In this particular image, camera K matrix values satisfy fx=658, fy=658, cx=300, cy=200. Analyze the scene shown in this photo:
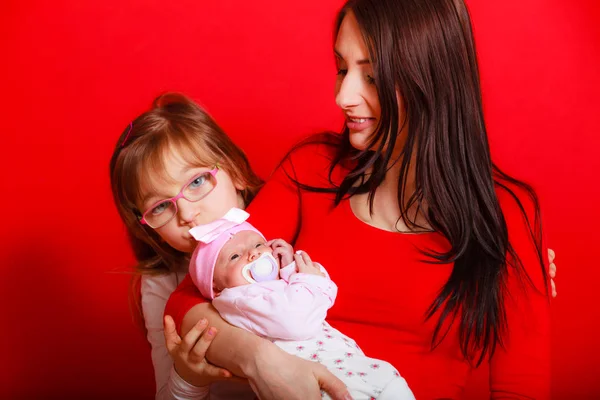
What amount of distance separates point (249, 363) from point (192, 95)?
1.58 metres

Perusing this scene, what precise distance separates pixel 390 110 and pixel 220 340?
2.42 feet

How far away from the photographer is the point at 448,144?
69.4 inches

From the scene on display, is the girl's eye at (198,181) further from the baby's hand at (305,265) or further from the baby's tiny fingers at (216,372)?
the baby's tiny fingers at (216,372)

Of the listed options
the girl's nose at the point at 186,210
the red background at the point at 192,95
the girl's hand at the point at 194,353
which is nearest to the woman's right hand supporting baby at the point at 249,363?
the girl's hand at the point at 194,353

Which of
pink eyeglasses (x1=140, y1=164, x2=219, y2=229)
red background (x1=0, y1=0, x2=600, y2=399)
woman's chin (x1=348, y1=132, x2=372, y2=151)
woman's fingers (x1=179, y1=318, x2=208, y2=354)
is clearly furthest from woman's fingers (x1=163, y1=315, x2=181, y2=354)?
red background (x1=0, y1=0, x2=600, y2=399)

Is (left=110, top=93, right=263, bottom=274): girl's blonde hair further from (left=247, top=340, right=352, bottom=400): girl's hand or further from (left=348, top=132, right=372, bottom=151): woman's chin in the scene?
(left=247, top=340, right=352, bottom=400): girl's hand

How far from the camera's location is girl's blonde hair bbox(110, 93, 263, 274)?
2.12m

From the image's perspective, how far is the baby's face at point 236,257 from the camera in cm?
175

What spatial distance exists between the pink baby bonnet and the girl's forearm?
73 mm

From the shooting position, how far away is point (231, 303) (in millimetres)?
1692

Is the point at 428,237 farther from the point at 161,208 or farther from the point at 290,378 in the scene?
the point at 161,208

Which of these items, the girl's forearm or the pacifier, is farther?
the pacifier

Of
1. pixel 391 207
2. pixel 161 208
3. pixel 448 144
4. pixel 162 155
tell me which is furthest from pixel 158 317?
pixel 448 144

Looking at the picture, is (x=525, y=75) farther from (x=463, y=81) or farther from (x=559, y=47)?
(x=463, y=81)
